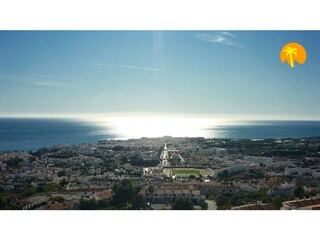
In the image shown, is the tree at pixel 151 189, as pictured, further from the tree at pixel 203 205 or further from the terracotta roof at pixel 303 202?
the terracotta roof at pixel 303 202

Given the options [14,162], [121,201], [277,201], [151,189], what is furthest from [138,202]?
[14,162]

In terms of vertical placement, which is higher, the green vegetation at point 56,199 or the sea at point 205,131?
the sea at point 205,131

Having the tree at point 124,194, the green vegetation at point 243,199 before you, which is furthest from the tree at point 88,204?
the green vegetation at point 243,199

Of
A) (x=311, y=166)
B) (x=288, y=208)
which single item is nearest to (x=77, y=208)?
(x=288, y=208)

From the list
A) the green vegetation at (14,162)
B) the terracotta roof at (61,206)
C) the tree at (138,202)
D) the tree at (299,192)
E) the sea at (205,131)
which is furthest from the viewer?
the sea at (205,131)

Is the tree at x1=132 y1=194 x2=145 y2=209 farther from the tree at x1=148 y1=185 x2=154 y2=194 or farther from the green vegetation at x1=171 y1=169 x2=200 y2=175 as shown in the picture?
the green vegetation at x1=171 y1=169 x2=200 y2=175

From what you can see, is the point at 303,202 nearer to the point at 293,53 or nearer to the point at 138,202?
the point at 293,53
